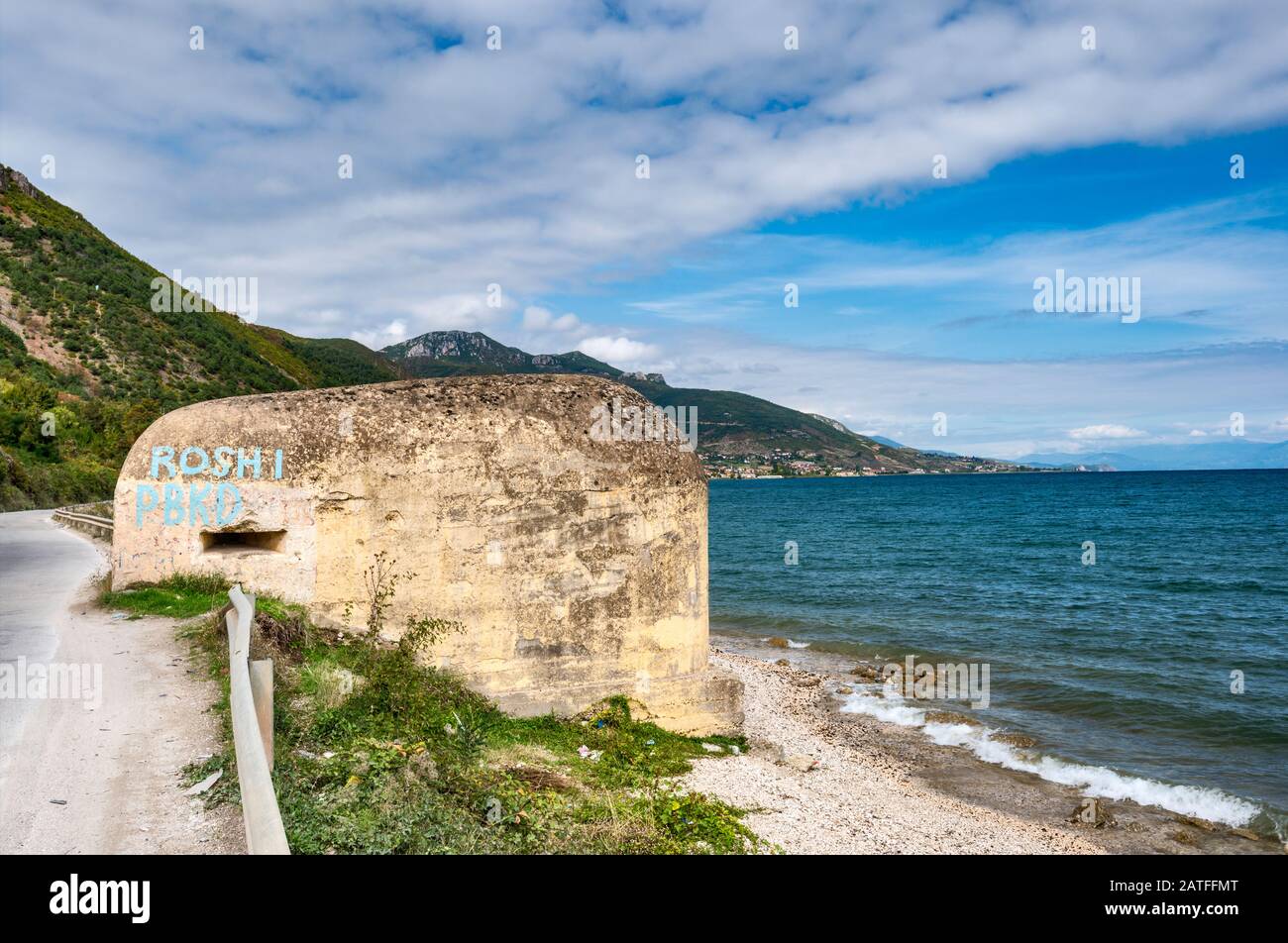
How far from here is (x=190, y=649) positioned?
9148 mm

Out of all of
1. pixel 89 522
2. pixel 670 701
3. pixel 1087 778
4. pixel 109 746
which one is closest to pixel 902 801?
pixel 1087 778

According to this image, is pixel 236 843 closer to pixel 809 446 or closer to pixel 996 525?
pixel 996 525

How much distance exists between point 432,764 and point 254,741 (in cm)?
292

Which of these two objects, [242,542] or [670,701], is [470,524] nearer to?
[242,542]

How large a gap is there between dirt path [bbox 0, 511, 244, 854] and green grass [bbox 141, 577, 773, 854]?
28cm

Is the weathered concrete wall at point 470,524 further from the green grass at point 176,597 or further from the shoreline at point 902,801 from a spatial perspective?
the shoreline at point 902,801

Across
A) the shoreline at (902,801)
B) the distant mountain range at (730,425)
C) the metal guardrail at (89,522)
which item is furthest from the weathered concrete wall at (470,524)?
the distant mountain range at (730,425)

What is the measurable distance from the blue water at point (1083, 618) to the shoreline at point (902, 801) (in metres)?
1.50

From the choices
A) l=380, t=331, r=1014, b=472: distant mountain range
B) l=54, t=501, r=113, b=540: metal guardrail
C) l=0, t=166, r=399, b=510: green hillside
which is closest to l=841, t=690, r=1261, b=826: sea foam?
l=54, t=501, r=113, b=540: metal guardrail

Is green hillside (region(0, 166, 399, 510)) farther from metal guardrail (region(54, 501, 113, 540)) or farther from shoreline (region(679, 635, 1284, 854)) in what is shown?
shoreline (region(679, 635, 1284, 854))

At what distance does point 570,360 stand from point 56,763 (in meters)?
196

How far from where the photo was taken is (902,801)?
12117mm

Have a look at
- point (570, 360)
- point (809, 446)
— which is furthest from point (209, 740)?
point (570, 360)

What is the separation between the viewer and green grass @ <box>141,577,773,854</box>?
19.4 feet
